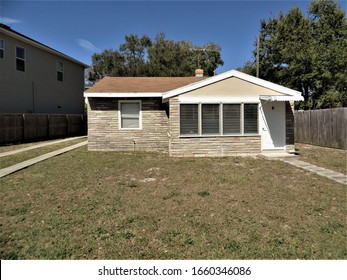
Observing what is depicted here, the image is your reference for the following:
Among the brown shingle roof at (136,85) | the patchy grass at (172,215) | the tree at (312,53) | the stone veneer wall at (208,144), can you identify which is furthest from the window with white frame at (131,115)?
the tree at (312,53)

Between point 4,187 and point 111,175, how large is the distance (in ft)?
8.65

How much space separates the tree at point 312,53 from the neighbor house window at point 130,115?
2086 cm

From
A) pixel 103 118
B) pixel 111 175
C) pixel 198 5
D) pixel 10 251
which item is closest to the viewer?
pixel 10 251

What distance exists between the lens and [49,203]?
4914 millimetres

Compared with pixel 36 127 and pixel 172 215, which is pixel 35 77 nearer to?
pixel 36 127

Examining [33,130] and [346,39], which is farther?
[346,39]

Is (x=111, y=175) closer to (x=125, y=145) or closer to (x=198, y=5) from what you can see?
(x=125, y=145)

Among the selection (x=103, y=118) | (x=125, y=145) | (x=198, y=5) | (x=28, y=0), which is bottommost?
(x=125, y=145)

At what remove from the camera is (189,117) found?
10320 mm

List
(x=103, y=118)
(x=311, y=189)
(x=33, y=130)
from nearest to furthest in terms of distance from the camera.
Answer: (x=311, y=189), (x=103, y=118), (x=33, y=130)

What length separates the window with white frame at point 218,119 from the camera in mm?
10312

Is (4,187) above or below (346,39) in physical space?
below

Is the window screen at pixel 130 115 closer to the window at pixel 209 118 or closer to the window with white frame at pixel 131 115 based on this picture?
the window with white frame at pixel 131 115

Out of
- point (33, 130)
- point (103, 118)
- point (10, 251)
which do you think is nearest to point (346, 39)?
point (103, 118)
